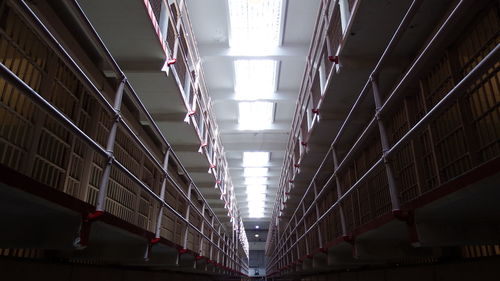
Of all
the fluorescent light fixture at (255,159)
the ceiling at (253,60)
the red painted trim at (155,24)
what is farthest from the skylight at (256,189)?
the red painted trim at (155,24)

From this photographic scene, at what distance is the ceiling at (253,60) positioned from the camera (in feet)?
25.9

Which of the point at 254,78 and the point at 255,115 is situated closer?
the point at 254,78

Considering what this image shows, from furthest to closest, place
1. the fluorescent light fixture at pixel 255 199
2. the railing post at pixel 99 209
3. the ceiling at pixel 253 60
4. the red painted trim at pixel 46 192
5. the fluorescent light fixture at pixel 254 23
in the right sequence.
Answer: the fluorescent light fixture at pixel 255 199
the ceiling at pixel 253 60
the fluorescent light fixture at pixel 254 23
the railing post at pixel 99 209
the red painted trim at pixel 46 192

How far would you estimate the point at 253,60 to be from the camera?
902cm

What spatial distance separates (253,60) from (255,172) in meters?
9.02

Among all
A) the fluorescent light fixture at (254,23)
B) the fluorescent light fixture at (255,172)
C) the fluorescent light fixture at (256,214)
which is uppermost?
the fluorescent light fixture at (254,23)

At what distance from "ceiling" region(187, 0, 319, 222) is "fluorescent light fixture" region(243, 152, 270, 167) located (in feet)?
3.57

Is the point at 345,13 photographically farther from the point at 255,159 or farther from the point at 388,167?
the point at 255,159

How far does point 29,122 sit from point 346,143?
16.1 ft

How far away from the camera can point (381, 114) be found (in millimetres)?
2723

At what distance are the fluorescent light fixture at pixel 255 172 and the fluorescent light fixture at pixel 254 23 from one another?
9.04 meters

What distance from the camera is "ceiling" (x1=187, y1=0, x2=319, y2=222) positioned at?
25.9ft

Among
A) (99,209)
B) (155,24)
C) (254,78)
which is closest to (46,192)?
(99,209)

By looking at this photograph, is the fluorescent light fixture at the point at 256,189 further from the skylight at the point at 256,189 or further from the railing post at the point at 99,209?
the railing post at the point at 99,209
